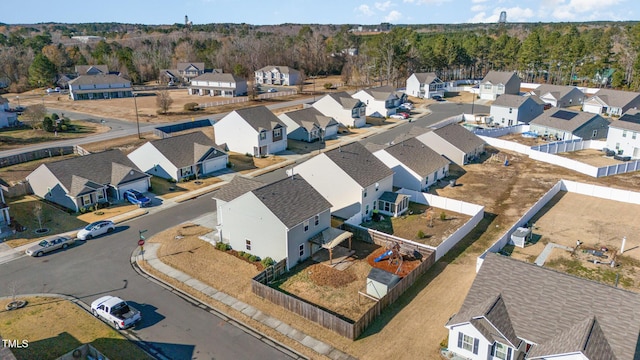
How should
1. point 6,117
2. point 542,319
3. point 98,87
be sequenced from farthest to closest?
point 98,87
point 6,117
point 542,319

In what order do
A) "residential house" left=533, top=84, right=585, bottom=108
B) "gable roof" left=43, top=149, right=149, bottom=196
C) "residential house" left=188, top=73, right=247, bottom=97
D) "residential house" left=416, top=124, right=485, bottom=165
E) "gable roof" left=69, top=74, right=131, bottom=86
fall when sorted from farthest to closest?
"residential house" left=188, top=73, right=247, bottom=97 → "gable roof" left=69, top=74, right=131, bottom=86 → "residential house" left=533, top=84, right=585, bottom=108 → "residential house" left=416, top=124, right=485, bottom=165 → "gable roof" left=43, top=149, right=149, bottom=196

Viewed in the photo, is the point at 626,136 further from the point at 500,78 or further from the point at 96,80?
the point at 96,80

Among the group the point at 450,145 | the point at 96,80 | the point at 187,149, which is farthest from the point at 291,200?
the point at 96,80

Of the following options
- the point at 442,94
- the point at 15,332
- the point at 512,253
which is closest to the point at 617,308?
the point at 512,253

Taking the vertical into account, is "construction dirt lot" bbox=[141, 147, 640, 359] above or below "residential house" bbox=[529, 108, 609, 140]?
below

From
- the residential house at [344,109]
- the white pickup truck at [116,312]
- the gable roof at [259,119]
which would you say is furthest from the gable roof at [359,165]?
the residential house at [344,109]

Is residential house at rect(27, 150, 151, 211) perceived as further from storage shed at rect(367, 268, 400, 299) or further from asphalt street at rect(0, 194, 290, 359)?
storage shed at rect(367, 268, 400, 299)

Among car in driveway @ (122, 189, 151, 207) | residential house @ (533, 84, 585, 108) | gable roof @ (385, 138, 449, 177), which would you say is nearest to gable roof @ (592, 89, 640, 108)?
residential house @ (533, 84, 585, 108)

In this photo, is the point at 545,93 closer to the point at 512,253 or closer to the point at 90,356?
the point at 512,253

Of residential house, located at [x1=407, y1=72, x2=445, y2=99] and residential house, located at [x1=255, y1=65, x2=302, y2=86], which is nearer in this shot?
residential house, located at [x1=407, y1=72, x2=445, y2=99]
